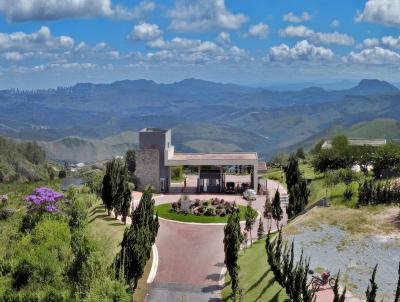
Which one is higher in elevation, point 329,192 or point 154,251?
point 329,192

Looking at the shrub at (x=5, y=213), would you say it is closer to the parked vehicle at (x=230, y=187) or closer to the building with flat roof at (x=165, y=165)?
the building with flat roof at (x=165, y=165)

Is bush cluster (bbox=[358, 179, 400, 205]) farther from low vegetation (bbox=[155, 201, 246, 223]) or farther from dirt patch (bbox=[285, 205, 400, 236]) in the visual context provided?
low vegetation (bbox=[155, 201, 246, 223])

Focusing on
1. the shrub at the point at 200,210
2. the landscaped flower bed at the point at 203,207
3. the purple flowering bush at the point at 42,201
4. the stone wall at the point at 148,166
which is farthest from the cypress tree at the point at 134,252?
the stone wall at the point at 148,166

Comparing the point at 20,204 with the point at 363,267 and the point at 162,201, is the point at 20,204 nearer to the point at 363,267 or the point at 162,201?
the point at 162,201

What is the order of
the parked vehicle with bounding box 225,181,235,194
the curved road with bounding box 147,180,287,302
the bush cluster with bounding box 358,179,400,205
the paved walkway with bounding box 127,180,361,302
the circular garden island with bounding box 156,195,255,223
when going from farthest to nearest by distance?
the parked vehicle with bounding box 225,181,235,194
the circular garden island with bounding box 156,195,255,223
the bush cluster with bounding box 358,179,400,205
the curved road with bounding box 147,180,287,302
the paved walkway with bounding box 127,180,361,302

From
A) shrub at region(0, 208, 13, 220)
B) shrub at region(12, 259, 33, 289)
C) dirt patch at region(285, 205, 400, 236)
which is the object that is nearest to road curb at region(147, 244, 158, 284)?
shrub at region(12, 259, 33, 289)

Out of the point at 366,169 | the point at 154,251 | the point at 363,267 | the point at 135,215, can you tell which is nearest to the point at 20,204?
the point at 154,251
